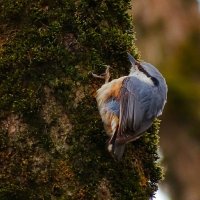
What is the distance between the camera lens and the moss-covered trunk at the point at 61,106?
354 centimetres

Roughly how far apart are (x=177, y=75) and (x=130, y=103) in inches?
188

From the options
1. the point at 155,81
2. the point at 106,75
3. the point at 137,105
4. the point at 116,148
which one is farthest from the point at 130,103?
the point at 116,148

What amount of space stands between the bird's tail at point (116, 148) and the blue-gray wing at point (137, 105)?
191mm

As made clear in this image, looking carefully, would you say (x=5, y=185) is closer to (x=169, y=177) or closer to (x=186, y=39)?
(x=169, y=177)

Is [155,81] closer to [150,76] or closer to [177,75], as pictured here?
[150,76]

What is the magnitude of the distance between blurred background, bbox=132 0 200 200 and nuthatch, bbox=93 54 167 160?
158 inches

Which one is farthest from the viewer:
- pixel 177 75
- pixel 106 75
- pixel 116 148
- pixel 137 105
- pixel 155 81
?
pixel 177 75

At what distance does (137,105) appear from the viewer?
13.9 ft

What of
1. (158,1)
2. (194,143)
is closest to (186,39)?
(158,1)

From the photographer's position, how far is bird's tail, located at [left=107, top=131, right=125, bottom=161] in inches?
144

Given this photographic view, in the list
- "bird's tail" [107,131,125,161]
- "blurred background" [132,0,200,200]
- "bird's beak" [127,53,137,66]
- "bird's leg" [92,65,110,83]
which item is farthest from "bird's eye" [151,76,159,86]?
"blurred background" [132,0,200,200]

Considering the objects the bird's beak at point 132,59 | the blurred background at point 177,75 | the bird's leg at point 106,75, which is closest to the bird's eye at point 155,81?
the bird's beak at point 132,59

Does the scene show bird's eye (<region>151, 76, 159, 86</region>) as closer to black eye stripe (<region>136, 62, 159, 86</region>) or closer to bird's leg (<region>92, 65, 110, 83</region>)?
black eye stripe (<region>136, 62, 159, 86</region>)

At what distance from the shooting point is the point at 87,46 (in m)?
3.94
